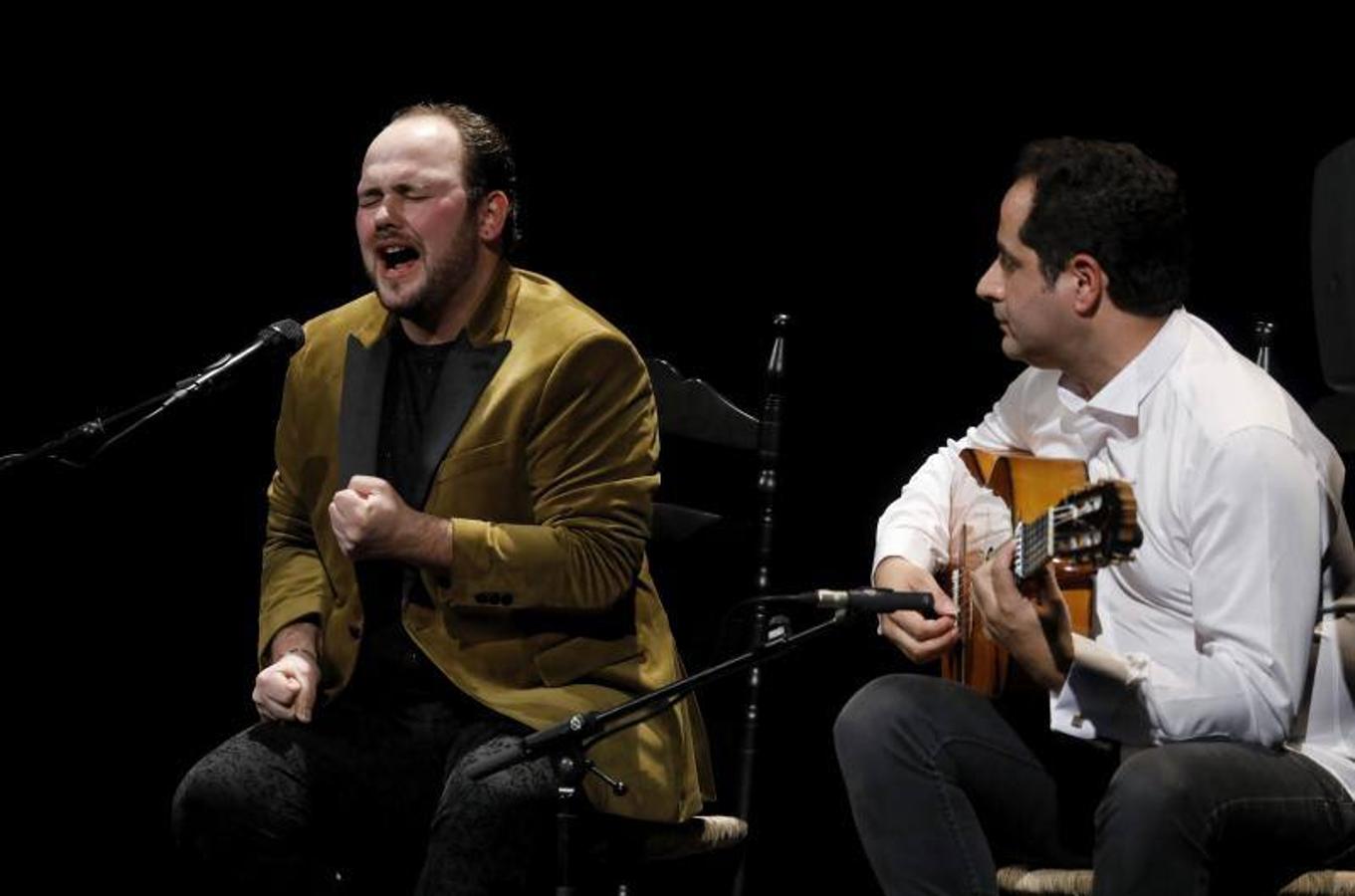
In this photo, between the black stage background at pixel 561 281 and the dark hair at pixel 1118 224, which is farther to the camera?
the black stage background at pixel 561 281

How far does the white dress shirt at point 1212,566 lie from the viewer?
2307mm

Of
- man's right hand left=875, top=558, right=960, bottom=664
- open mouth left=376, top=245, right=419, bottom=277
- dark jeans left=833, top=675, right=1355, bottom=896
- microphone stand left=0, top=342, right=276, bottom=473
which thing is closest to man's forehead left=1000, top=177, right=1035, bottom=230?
man's right hand left=875, top=558, right=960, bottom=664

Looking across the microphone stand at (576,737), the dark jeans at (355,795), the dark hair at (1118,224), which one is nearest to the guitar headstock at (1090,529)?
the microphone stand at (576,737)

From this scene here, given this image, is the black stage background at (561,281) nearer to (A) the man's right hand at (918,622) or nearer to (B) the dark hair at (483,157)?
(B) the dark hair at (483,157)

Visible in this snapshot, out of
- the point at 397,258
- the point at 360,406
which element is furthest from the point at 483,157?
the point at 360,406

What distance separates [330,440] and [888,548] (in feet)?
3.02

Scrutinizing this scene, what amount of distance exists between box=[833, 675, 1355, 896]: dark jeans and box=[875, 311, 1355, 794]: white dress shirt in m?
0.08

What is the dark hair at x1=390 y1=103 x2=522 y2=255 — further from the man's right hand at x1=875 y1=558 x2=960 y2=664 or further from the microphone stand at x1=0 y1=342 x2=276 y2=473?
the man's right hand at x1=875 y1=558 x2=960 y2=664

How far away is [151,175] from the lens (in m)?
3.80

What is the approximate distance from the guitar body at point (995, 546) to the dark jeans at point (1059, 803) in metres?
0.05

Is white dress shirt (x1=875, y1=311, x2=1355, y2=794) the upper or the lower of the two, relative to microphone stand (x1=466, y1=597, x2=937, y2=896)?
upper

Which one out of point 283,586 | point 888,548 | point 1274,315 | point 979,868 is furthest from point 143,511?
point 1274,315

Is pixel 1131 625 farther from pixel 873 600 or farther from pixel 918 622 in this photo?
pixel 873 600

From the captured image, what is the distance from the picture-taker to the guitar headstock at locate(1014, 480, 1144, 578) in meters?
2.15
